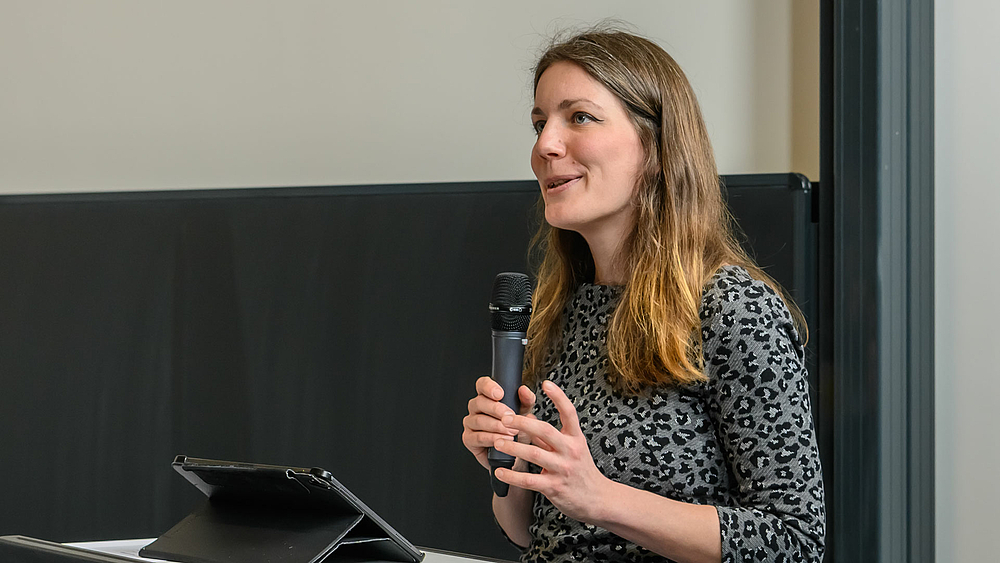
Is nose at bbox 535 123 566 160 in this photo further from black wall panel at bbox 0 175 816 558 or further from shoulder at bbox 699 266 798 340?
black wall panel at bbox 0 175 816 558

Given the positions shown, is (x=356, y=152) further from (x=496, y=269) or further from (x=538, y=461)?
(x=538, y=461)

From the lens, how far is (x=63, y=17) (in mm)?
2500

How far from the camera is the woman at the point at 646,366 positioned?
39.5 inches

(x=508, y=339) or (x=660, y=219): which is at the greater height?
(x=660, y=219)

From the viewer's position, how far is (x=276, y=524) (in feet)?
2.66

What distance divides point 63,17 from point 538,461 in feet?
7.53

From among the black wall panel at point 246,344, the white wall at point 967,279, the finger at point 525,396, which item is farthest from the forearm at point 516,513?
the white wall at point 967,279

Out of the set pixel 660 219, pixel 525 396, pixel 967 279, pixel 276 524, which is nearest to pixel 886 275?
pixel 967 279

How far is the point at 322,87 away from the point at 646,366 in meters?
1.48

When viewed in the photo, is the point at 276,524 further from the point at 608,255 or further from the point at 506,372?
the point at 608,255

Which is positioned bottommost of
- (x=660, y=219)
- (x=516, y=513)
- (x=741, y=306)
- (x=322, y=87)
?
(x=516, y=513)

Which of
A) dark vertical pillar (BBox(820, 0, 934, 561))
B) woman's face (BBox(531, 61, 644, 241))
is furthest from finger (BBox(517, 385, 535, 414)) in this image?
dark vertical pillar (BBox(820, 0, 934, 561))

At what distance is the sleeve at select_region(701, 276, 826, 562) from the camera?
1.02 meters

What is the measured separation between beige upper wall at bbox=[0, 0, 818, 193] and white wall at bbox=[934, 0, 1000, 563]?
1.16 feet
